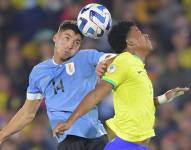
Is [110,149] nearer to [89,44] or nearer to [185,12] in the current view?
[89,44]

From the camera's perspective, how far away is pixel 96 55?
23.8 feet

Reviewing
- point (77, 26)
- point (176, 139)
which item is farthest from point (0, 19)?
point (77, 26)

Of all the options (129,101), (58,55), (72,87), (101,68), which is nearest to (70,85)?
(72,87)

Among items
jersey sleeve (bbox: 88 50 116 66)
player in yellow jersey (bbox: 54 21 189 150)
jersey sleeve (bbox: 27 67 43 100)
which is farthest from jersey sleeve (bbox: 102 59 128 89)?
jersey sleeve (bbox: 27 67 43 100)

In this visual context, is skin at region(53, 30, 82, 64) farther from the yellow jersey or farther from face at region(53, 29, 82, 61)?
the yellow jersey

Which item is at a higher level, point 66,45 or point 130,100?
point 66,45

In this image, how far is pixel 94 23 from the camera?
24.2 feet

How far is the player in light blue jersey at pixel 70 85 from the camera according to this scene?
7.21 meters

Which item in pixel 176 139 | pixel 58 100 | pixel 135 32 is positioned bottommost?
pixel 176 139

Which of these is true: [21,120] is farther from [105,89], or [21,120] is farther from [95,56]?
[105,89]

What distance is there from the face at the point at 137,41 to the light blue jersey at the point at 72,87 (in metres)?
0.39

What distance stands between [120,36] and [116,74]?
57cm

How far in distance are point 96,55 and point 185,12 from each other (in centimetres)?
629

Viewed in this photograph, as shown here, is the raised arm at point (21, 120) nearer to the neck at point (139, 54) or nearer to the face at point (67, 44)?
the face at point (67, 44)
